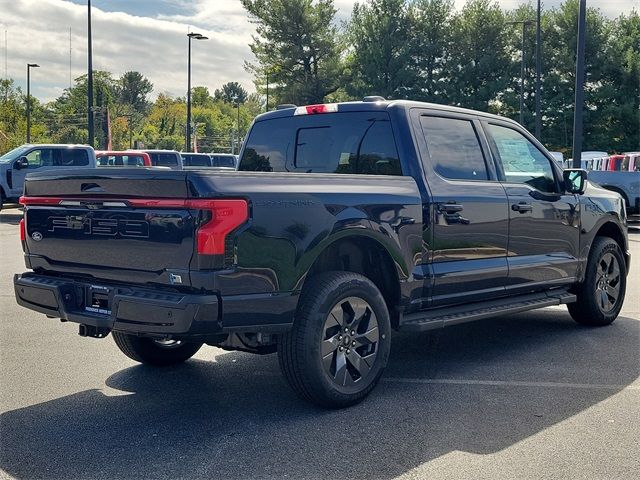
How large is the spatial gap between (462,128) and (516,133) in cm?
77

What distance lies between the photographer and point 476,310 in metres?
5.60

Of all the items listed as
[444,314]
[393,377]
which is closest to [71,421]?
[393,377]

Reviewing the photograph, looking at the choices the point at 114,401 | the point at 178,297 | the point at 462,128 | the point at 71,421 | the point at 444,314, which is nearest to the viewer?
the point at 178,297

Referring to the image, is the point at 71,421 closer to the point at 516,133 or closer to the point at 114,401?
the point at 114,401

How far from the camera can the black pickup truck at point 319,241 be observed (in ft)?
13.2

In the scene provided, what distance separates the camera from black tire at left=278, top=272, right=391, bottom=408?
4.39 meters

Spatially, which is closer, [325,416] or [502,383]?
[325,416]

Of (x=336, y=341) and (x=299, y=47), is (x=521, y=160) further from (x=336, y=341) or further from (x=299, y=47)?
(x=299, y=47)

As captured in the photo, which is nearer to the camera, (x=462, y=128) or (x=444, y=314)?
(x=444, y=314)

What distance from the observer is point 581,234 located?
22.1 feet

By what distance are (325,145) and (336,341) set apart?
174cm

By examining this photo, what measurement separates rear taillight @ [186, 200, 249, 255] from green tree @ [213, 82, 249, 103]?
523ft

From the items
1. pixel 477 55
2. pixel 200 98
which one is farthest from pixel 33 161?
pixel 200 98

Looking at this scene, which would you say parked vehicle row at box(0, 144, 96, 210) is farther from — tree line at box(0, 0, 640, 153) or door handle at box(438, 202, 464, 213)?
tree line at box(0, 0, 640, 153)
